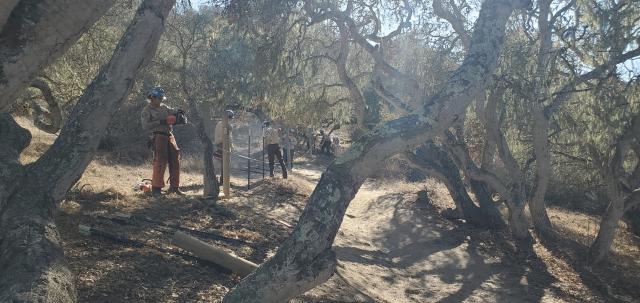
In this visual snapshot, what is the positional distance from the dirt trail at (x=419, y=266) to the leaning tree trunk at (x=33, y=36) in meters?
3.50

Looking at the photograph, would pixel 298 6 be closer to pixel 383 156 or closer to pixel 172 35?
pixel 172 35

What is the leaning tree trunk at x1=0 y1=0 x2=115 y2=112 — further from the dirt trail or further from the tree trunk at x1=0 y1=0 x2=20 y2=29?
the dirt trail

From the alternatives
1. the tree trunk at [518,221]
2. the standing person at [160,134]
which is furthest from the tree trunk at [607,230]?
the standing person at [160,134]

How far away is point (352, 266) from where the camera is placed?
25.3 ft

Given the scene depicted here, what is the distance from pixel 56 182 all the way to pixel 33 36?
63.2 inches

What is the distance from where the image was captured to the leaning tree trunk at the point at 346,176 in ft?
10.9

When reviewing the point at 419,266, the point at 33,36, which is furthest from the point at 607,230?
the point at 33,36

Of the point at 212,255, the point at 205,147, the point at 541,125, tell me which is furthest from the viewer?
the point at 541,125

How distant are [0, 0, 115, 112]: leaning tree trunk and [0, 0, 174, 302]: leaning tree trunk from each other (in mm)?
887

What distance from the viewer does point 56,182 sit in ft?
13.2

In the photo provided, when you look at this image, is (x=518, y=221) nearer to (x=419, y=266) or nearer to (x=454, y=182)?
(x=454, y=182)

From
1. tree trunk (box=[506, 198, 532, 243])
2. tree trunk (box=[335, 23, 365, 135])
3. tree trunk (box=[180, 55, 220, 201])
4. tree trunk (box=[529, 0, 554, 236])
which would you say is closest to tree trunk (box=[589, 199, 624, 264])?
tree trunk (box=[506, 198, 532, 243])

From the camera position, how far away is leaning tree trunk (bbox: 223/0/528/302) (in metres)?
3.33

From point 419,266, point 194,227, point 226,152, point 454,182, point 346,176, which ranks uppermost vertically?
point 346,176
